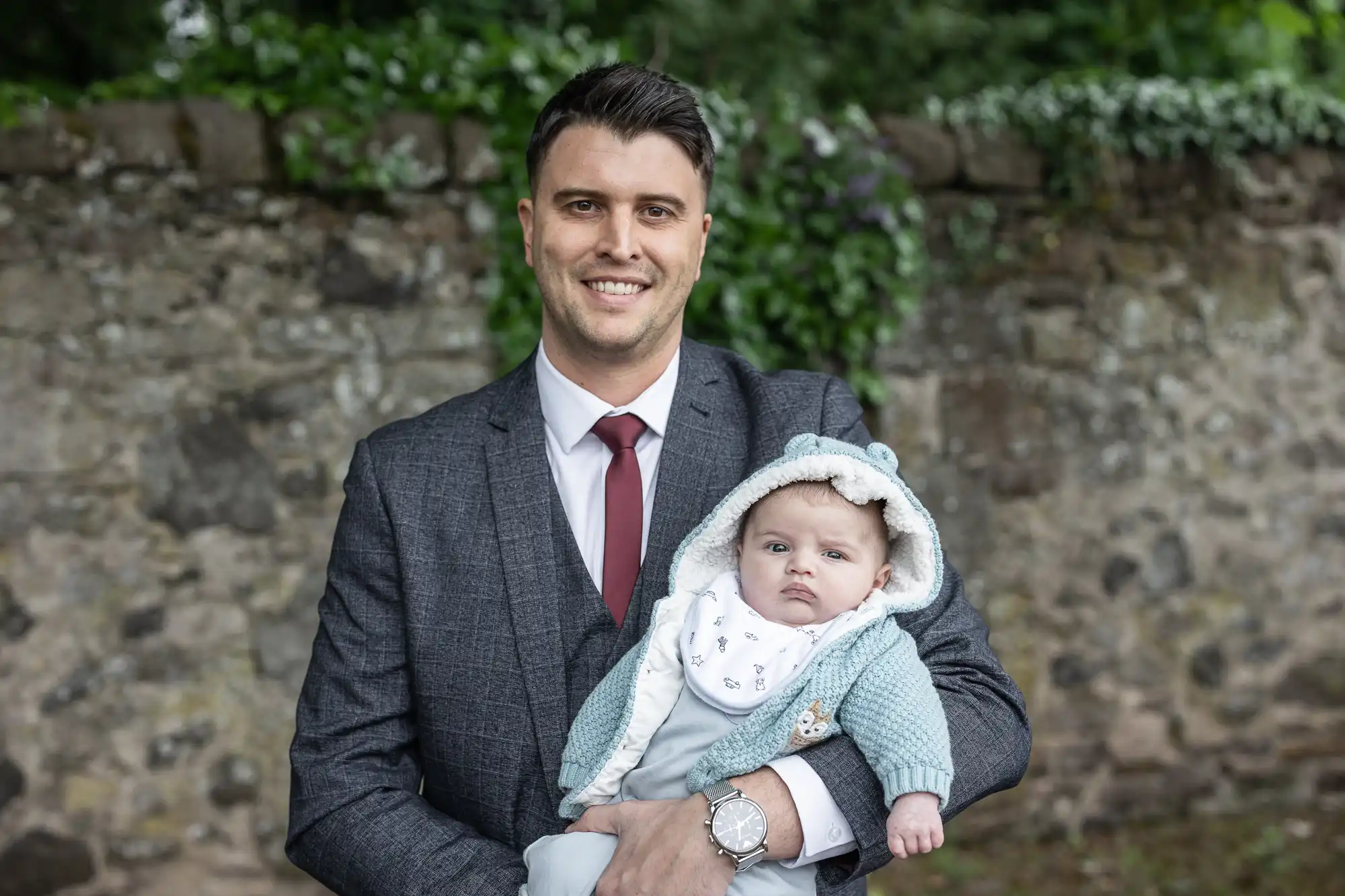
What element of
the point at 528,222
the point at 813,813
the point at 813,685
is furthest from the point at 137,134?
the point at 813,813

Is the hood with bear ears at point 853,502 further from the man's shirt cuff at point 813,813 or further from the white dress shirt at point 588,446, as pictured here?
the man's shirt cuff at point 813,813

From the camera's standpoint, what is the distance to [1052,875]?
4223 mm

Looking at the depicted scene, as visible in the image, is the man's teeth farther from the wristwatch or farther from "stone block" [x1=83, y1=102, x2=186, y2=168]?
"stone block" [x1=83, y1=102, x2=186, y2=168]


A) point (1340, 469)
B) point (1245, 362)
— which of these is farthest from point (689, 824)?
point (1340, 469)

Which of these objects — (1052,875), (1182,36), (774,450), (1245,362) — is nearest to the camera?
(774,450)

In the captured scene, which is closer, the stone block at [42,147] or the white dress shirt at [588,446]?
the white dress shirt at [588,446]

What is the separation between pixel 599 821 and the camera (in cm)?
176

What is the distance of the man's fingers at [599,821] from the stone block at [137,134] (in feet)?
7.99

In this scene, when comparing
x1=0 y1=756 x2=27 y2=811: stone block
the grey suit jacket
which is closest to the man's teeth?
the grey suit jacket

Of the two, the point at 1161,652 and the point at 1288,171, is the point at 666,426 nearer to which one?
the point at 1161,652

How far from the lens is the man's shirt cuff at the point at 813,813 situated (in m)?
1.67

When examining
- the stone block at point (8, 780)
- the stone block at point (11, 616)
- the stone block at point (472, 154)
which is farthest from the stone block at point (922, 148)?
the stone block at point (8, 780)

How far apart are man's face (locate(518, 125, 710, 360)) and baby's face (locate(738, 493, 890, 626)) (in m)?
0.39

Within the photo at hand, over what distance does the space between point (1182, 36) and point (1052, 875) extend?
3.56 m
